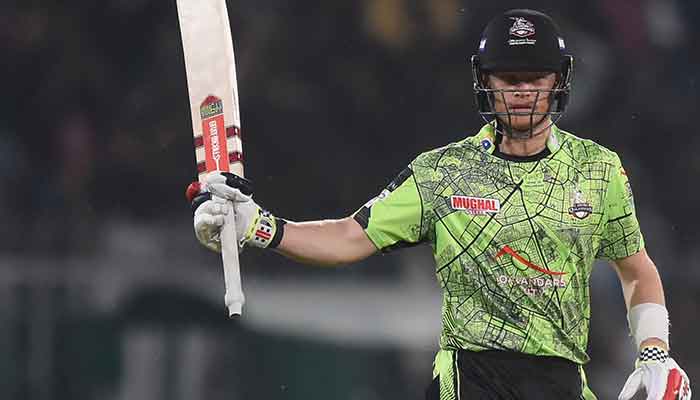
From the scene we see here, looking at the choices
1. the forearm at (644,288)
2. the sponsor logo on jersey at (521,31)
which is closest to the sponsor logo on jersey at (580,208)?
the forearm at (644,288)

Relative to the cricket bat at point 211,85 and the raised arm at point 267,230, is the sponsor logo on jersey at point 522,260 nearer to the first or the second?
the raised arm at point 267,230

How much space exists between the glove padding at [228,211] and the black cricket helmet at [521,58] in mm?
515

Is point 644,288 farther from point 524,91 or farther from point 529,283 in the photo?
point 524,91

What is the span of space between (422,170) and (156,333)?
1875 millimetres

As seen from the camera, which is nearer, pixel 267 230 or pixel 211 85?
pixel 267 230

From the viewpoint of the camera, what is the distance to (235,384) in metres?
4.35

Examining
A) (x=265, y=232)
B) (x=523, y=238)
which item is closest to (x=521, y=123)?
(x=523, y=238)

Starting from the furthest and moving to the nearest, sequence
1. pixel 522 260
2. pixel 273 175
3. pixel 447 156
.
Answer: pixel 273 175 < pixel 447 156 < pixel 522 260

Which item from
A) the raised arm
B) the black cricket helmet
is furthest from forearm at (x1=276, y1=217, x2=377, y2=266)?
the black cricket helmet

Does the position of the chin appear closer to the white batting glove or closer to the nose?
the nose

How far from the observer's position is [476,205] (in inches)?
105

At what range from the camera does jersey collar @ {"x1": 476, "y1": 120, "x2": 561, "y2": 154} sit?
2.71 meters

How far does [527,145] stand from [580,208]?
173mm

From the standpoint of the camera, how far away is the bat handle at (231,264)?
252 centimetres
